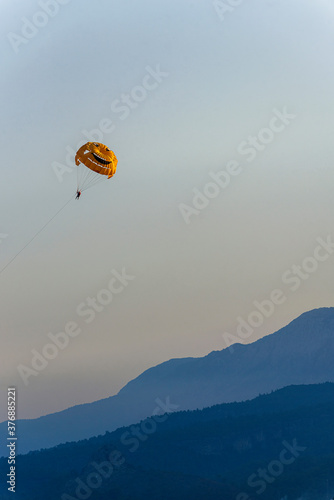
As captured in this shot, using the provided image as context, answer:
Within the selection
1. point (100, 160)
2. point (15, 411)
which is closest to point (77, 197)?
point (100, 160)

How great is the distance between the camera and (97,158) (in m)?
117

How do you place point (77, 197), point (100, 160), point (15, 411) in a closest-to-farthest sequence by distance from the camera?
point (77, 197)
point (100, 160)
point (15, 411)

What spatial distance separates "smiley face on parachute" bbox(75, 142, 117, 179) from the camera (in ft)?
383

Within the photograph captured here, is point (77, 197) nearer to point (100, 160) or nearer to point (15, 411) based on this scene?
point (100, 160)

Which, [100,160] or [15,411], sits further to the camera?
[15,411]

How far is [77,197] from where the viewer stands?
109312mm

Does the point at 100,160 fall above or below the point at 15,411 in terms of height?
above

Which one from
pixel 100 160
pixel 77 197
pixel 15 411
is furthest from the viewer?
pixel 15 411

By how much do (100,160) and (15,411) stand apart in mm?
40103

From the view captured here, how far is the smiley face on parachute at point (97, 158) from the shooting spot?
383ft

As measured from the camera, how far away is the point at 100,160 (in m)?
117

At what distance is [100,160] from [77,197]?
9.88 m

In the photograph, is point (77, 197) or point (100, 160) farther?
point (100, 160)
